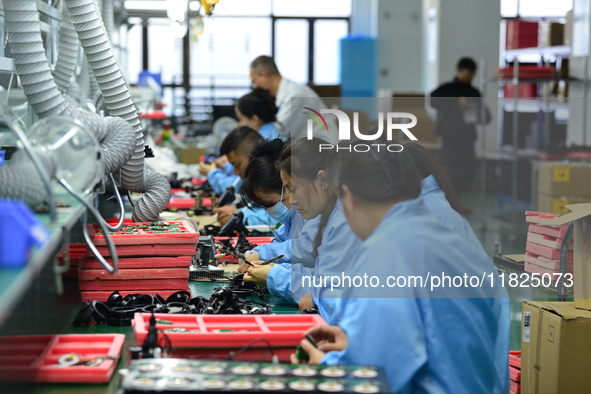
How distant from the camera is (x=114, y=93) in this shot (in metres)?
2.40

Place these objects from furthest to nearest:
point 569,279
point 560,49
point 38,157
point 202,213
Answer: point 560,49 < point 202,213 < point 569,279 < point 38,157

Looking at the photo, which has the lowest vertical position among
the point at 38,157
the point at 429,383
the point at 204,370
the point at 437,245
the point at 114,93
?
the point at 429,383

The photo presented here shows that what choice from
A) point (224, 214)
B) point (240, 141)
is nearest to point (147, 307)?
point (224, 214)

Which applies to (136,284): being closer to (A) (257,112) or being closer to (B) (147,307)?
(B) (147,307)

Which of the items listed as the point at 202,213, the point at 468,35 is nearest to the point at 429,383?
the point at 202,213

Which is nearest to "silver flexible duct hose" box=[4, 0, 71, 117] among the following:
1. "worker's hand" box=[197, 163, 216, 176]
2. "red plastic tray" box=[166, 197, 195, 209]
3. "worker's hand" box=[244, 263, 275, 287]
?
"worker's hand" box=[244, 263, 275, 287]

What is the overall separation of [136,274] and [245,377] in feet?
3.45

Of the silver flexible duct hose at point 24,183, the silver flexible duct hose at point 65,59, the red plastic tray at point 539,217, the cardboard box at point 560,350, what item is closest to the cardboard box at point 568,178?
the red plastic tray at point 539,217

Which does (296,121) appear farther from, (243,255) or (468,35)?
(468,35)

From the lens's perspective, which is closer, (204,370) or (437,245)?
(204,370)

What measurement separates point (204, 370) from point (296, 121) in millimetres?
4289

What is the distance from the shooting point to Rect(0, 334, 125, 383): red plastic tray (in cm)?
149

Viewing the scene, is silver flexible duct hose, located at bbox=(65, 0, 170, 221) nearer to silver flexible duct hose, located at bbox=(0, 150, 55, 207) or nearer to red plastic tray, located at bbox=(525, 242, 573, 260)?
silver flexible duct hose, located at bbox=(0, 150, 55, 207)

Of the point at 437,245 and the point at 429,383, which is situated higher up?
the point at 437,245
